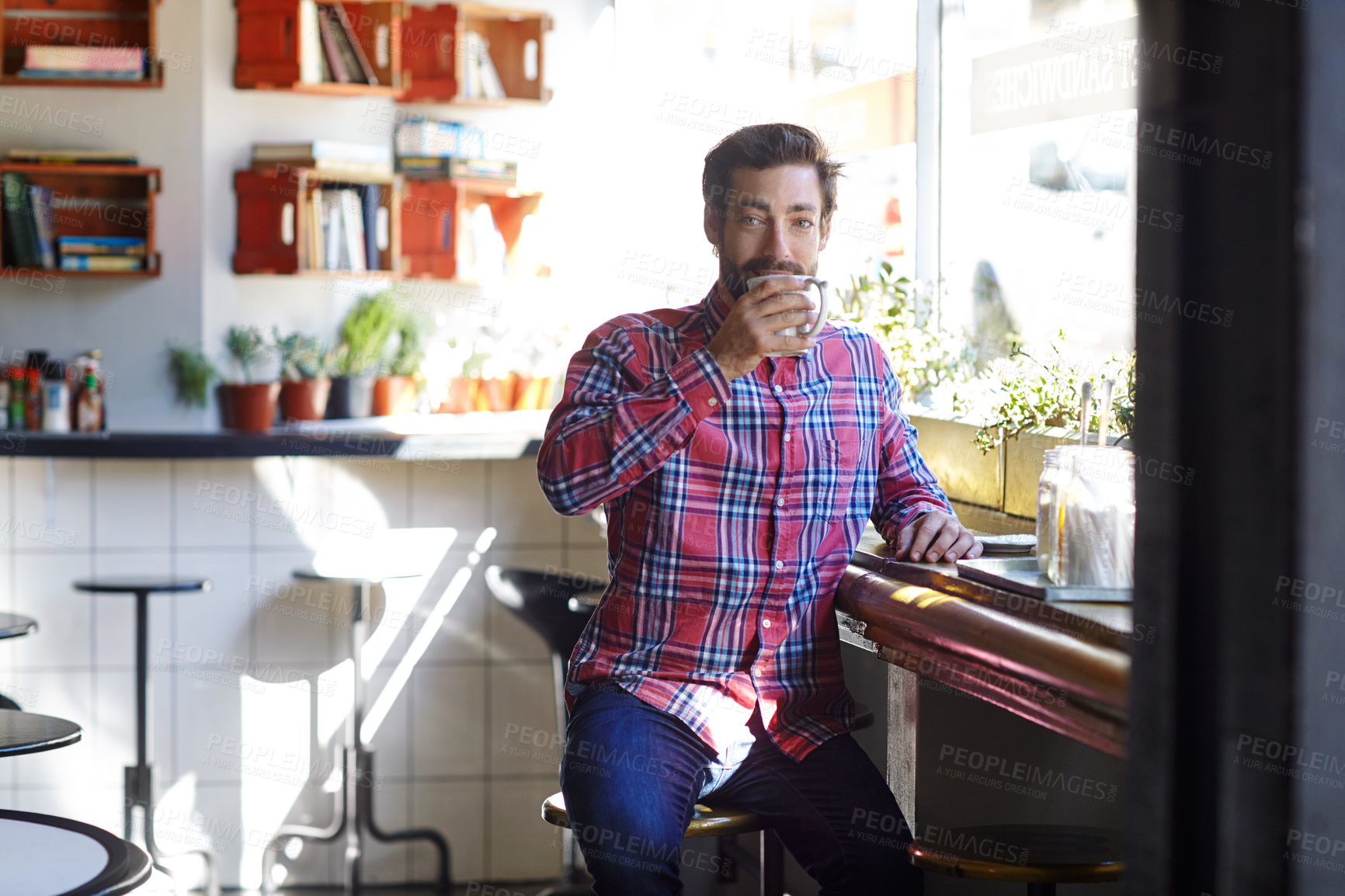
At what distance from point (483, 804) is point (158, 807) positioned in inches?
34.6

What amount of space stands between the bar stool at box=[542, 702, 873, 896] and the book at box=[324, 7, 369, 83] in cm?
397

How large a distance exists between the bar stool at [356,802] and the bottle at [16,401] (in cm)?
116

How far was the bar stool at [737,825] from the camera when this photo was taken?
66.0 inches

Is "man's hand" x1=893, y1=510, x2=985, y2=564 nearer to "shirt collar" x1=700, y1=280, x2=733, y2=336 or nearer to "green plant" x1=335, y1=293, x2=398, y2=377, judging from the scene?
"shirt collar" x1=700, y1=280, x2=733, y2=336

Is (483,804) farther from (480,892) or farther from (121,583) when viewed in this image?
(121,583)

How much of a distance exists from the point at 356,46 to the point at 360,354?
1.20 meters

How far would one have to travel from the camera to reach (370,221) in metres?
5.11

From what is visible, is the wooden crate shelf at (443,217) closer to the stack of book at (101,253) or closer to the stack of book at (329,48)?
the stack of book at (329,48)

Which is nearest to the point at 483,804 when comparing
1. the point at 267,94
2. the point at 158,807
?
the point at 158,807

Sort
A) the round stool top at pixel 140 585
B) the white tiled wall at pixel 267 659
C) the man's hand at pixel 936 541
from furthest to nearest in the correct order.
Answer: the white tiled wall at pixel 267 659 → the round stool top at pixel 140 585 → the man's hand at pixel 936 541

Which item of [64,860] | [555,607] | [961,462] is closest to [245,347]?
[555,607]

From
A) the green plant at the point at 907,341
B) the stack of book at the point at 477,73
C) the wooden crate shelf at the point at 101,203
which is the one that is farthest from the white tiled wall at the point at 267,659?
the stack of book at the point at 477,73

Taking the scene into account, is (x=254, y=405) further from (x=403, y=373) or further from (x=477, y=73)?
(x=477, y=73)

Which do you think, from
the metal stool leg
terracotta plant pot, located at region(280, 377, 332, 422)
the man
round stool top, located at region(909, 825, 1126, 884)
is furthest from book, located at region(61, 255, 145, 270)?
round stool top, located at region(909, 825, 1126, 884)
